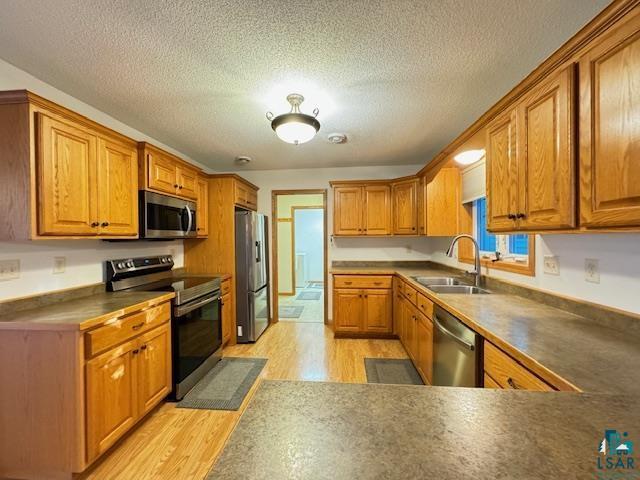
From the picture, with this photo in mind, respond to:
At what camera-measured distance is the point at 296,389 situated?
0.80m

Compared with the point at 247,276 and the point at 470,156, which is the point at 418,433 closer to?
the point at 470,156

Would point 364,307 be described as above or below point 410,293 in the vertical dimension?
below

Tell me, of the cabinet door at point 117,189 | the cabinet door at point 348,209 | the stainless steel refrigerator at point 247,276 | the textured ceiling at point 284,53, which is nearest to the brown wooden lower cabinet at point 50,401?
the cabinet door at point 117,189

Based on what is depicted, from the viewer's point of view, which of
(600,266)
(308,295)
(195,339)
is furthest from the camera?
(308,295)

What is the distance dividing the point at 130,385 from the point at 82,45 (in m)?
2.01

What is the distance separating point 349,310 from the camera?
138 inches

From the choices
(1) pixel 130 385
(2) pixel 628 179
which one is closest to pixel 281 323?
(1) pixel 130 385

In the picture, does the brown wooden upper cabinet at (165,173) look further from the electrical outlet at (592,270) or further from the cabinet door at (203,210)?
the electrical outlet at (592,270)

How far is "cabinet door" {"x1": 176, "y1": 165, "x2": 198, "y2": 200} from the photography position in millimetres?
2708

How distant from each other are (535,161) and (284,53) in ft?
4.75

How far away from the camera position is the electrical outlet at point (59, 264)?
1899 millimetres

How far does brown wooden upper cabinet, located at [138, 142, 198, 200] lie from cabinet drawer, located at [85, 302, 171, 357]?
3.44ft

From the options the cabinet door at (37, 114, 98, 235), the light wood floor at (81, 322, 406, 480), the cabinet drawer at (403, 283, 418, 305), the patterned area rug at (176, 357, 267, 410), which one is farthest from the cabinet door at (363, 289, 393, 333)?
the cabinet door at (37, 114, 98, 235)

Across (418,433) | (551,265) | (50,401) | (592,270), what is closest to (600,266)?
(592,270)
